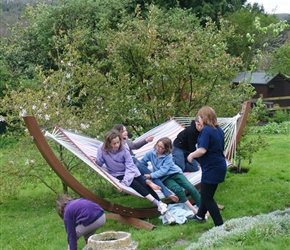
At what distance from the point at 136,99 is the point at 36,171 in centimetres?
197

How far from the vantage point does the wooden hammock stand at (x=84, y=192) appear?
4844 millimetres

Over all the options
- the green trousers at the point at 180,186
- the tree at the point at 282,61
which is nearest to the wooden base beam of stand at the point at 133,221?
the green trousers at the point at 180,186

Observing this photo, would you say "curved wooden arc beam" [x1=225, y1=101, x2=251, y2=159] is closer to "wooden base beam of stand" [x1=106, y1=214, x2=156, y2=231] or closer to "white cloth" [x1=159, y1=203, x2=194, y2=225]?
"white cloth" [x1=159, y1=203, x2=194, y2=225]

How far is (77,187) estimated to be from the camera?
5156 millimetres

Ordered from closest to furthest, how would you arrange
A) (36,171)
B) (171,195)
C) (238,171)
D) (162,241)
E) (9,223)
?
(162,241) → (171,195) → (9,223) → (36,171) → (238,171)

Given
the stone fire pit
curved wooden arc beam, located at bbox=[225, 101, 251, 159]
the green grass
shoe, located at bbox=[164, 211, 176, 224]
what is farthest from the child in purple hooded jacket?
curved wooden arc beam, located at bbox=[225, 101, 251, 159]

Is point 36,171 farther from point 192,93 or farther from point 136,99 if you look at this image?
point 192,93

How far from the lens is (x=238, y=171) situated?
30.5ft

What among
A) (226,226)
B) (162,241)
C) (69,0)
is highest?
(69,0)

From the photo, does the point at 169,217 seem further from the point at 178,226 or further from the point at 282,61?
the point at 282,61

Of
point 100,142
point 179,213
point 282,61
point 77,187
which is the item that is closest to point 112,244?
point 77,187

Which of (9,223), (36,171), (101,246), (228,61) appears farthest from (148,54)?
(101,246)

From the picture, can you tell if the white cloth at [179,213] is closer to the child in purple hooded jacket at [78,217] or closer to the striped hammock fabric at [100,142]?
the striped hammock fabric at [100,142]

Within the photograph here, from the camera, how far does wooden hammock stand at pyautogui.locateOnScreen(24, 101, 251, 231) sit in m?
4.84
